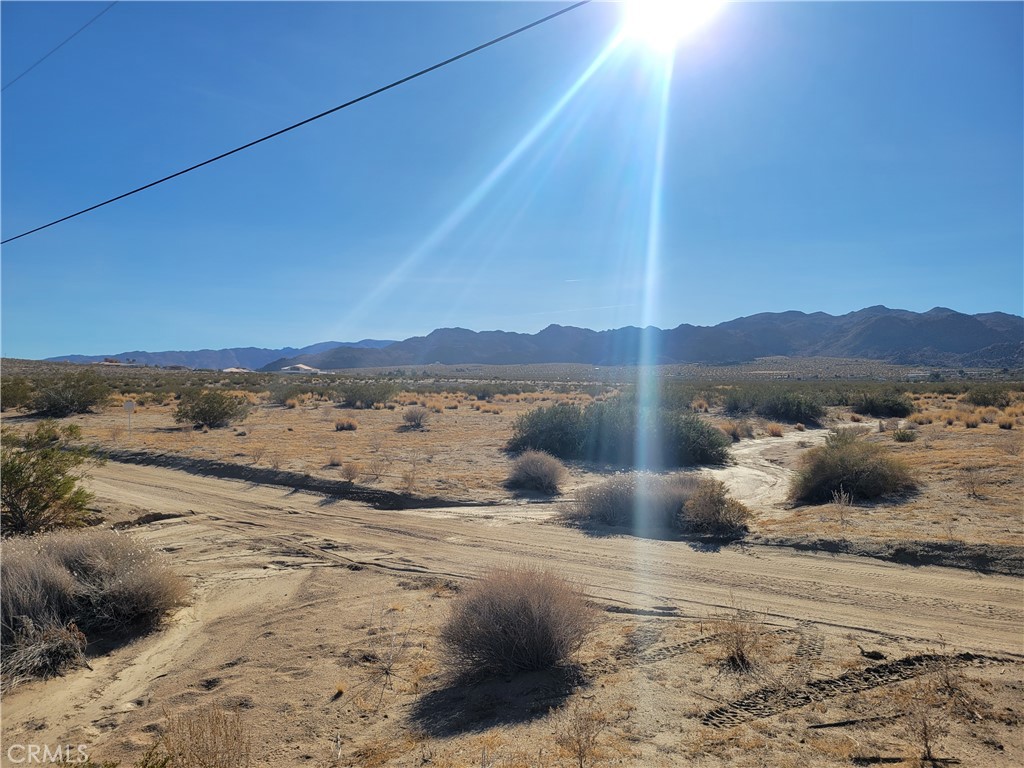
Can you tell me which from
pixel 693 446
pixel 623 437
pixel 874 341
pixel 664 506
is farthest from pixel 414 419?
pixel 874 341

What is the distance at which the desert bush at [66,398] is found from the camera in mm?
35125

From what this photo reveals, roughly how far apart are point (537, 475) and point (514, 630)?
11.0m

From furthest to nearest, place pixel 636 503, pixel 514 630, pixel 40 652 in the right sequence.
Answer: pixel 636 503
pixel 40 652
pixel 514 630

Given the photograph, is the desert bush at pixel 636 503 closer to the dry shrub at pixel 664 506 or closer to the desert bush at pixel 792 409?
the dry shrub at pixel 664 506

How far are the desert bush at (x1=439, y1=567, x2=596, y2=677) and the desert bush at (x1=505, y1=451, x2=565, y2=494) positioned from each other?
10475 mm

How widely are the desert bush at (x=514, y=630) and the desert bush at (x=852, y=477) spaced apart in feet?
34.5

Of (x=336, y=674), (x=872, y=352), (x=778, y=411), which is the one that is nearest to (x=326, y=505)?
(x=336, y=674)

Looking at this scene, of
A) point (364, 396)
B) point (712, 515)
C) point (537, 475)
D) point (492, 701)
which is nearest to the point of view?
point (492, 701)

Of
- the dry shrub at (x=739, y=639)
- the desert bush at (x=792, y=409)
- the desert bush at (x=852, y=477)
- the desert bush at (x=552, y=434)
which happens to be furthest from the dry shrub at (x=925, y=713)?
the desert bush at (x=792, y=409)

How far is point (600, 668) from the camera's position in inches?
250

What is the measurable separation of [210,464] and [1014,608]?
20598mm

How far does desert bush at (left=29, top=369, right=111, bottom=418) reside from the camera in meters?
35.1

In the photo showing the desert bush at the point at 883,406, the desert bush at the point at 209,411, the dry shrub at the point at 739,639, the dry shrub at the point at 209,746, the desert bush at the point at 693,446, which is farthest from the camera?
the desert bush at the point at 883,406

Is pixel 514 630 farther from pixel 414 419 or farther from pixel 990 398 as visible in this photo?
pixel 990 398
